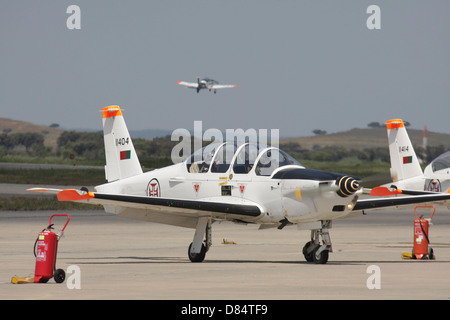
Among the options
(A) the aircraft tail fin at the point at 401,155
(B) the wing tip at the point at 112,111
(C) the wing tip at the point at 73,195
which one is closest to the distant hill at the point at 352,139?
(A) the aircraft tail fin at the point at 401,155

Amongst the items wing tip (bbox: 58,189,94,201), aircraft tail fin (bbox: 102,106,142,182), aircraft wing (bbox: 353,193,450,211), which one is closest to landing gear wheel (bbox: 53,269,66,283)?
wing tip (bbox: 58,189,94,201)

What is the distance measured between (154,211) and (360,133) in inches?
6499

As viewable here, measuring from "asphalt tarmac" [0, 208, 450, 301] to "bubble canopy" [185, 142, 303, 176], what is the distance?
6.25ft

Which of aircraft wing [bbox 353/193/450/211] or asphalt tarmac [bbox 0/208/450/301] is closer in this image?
asphalt tarmac [bbox 0/208/450/301]

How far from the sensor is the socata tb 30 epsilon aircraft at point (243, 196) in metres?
17.6

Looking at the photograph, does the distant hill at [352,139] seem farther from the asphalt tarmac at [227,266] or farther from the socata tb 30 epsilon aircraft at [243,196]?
the socata tb 30 epsilon aircraft at [243,196]

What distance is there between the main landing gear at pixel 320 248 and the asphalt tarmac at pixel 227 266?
269mm

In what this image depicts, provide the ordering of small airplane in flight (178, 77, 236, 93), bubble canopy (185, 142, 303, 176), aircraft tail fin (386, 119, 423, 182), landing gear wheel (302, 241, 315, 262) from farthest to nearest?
small airplane in flight (178, 77, 236, 93)
aircraft tail fin (386, 119, 423, 182)
bubble canopy (185, 142, 303, 176)
landing gear wheel (302, 241, 315, 262)

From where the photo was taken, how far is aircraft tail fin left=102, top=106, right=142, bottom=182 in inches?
856

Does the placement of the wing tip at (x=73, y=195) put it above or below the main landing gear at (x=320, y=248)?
above

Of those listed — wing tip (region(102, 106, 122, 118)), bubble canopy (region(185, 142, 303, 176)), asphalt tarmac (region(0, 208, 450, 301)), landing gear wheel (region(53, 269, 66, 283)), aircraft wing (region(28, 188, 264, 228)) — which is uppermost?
wing tip (region(102, 106, 122, 118))

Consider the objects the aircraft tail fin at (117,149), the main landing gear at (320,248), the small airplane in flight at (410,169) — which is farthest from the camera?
the small airplane in flight at (410,169)

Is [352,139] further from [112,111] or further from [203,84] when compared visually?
[112,111]

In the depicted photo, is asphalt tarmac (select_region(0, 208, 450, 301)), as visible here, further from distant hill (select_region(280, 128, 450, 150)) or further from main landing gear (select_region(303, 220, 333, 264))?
distant hill (select_region(280, 128, 450, 150))
